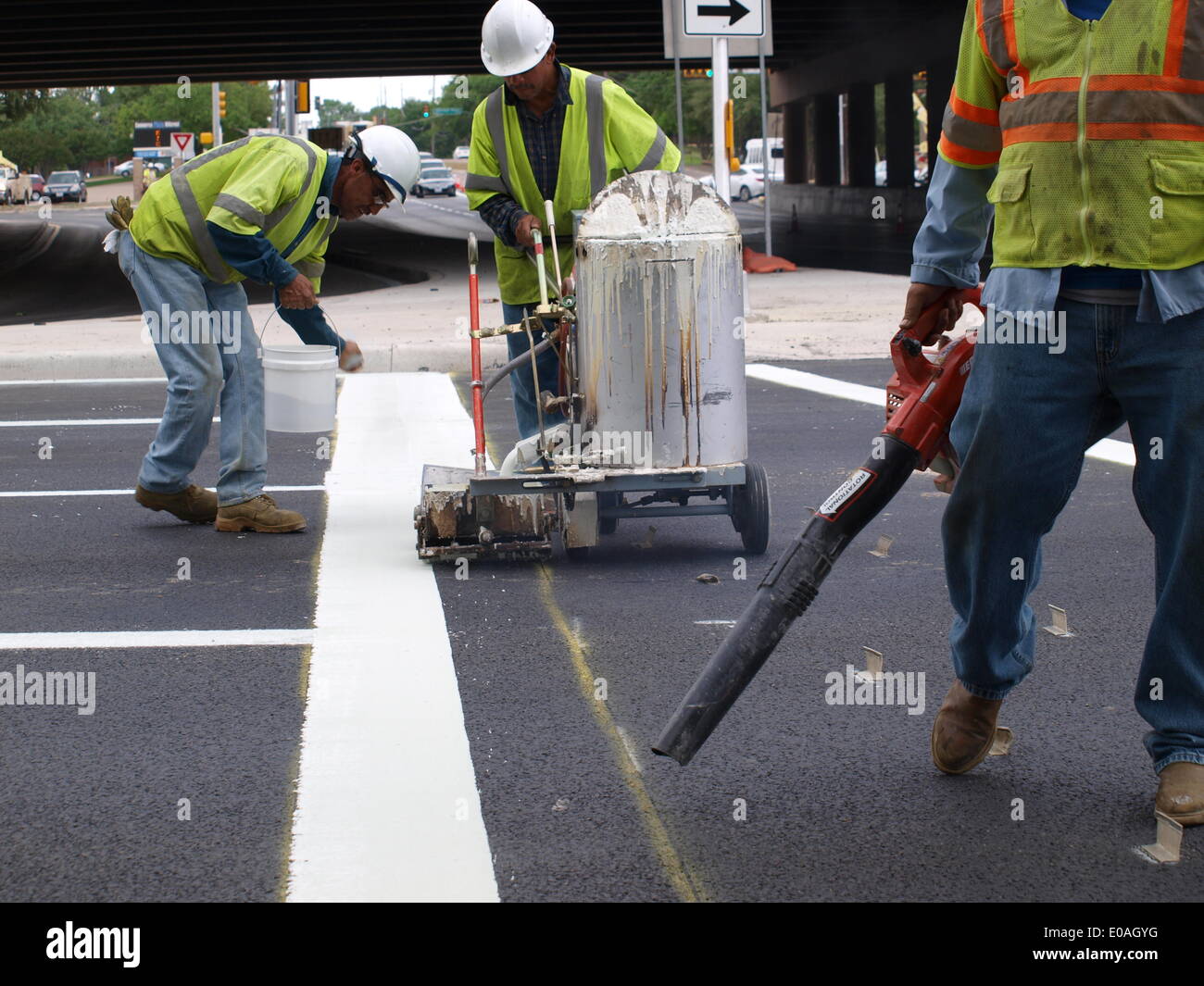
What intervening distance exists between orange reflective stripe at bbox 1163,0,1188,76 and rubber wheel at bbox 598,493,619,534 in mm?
3555

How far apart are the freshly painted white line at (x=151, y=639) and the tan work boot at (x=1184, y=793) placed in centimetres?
275


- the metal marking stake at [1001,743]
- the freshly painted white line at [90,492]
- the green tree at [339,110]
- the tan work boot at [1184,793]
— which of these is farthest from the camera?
the green tree at [339,110]

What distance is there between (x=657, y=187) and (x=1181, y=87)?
269cm

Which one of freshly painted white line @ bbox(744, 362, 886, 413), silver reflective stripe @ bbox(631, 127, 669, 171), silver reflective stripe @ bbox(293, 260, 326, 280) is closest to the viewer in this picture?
silver reflective stripe @ bbox(631, 127, 669, 171)

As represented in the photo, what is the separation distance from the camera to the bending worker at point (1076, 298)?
3.27m

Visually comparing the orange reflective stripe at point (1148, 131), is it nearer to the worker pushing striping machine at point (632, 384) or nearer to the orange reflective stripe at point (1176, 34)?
the orange reflective stripe at point (1176, 34)

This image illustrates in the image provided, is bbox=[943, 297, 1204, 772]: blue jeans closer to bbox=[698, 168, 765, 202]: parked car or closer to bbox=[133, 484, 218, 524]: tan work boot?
bbox=[133, 484, 218, 524]: tan work boot

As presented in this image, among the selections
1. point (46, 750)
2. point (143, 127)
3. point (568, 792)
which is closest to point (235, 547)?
point (46, 750)

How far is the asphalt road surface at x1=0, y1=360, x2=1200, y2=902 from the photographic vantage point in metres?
3.36

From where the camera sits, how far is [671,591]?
5832 millimetres

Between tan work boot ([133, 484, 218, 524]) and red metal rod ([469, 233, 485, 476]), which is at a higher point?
red metal rod ([469, 233, 485, 476])

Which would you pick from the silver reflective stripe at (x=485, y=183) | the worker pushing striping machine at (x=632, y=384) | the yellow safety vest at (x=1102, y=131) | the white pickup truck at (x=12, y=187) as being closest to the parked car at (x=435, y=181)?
the white pickup truck at (x=12, y=187)

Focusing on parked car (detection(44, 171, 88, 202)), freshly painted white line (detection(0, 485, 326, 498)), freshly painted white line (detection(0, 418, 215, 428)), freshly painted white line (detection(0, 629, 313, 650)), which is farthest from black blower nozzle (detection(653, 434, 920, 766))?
parked car (detection(44, 171, 88, 202))
